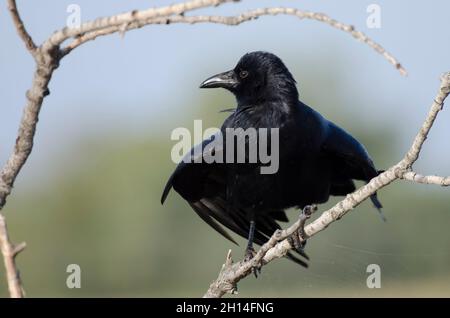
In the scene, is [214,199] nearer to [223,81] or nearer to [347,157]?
[223,81]

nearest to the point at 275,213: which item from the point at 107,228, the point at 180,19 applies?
the point at 180,19

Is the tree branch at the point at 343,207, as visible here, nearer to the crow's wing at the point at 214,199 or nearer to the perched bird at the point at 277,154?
the perched bird at the point at 277,154

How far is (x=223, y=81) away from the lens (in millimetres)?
8141

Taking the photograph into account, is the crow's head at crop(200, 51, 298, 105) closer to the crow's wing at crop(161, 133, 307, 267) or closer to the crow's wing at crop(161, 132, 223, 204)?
the crow's wing at crop(161, 132, 223, 204)

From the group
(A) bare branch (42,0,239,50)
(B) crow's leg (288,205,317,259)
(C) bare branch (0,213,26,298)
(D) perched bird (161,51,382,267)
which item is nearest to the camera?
(C) bare branch (0,213,26,298)

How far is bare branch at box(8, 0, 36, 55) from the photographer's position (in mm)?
2912

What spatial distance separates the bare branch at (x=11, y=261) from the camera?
7.64ft

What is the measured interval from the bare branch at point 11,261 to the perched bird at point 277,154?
4925mm

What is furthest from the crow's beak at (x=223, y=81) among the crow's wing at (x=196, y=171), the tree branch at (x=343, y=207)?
the tree branch at (x=343, y=207)

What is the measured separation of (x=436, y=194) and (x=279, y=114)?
98.7ft

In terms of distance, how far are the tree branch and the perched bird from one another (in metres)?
1.71

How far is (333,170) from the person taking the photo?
7.94 meters

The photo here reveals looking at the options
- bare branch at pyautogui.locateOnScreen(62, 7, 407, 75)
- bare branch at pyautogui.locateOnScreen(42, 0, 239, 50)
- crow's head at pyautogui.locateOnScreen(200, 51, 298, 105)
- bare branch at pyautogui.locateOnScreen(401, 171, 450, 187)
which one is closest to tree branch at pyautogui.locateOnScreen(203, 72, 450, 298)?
bare branch at pyautogui.locateOnScreen(401, 171, 450, 187)

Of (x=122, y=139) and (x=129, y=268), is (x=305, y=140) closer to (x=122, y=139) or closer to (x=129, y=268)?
(x=129, y=268)
